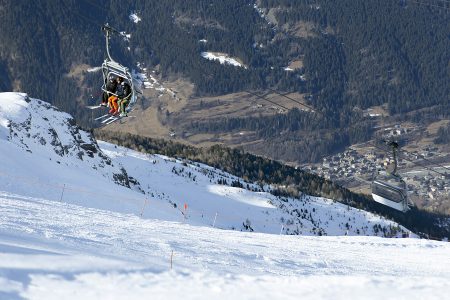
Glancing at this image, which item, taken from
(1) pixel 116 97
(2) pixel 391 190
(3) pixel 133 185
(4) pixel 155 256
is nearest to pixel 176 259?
(4) pixel 155 256

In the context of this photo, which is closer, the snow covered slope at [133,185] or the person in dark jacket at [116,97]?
the person in dark jacket at [116,97]

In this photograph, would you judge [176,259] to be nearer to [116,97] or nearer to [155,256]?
[155,256]

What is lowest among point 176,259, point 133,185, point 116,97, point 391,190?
point 176,259

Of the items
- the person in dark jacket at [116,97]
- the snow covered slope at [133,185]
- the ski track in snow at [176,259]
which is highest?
the snow covered slope at [133,185]

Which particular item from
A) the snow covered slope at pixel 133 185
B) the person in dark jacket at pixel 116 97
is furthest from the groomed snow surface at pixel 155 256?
the person in dark jacket at pixel 116 97

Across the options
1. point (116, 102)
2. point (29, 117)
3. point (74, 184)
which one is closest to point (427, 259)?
point (116, 102)

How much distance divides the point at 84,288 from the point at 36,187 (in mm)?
32701

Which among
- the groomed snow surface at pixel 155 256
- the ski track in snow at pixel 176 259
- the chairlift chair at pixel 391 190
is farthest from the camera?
the chairlift chair at pixel 391 190

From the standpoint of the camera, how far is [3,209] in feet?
135

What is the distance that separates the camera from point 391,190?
59.3 m

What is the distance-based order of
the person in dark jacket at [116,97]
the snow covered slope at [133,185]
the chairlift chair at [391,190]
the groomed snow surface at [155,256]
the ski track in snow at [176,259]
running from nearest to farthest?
the groomed snow surface at [155,256] → the ski track in snow at [176,259] → the person in dark jacket at [116,97] → the chairlift chair at [391,190] → the snow covered slope at [133,185]

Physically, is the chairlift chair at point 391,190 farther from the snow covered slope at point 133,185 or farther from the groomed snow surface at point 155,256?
the snow covered slope at point 133,185

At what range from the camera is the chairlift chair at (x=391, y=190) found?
5838 cm

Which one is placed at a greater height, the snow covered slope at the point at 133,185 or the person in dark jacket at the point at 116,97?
the snow covered slope at the point at 133,185
